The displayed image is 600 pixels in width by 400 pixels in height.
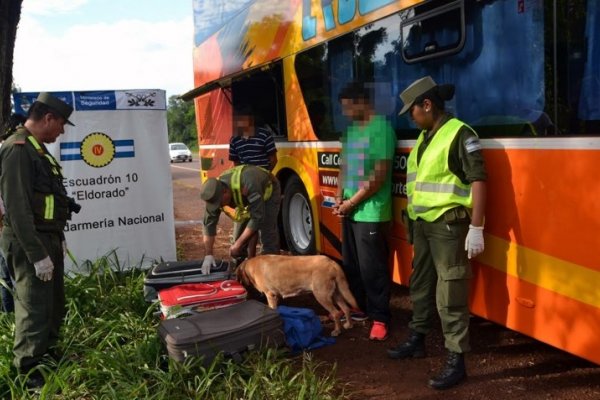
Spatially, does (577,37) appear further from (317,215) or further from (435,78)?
(317,215)

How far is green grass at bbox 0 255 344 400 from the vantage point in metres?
3.27

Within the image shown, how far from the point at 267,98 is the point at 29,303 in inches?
153

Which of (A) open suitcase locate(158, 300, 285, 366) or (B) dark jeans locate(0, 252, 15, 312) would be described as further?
(B) dark jeans locate(0, 252, 15, 312)

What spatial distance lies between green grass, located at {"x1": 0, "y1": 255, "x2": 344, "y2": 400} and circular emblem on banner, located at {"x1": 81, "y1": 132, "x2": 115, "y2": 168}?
1.90 meters

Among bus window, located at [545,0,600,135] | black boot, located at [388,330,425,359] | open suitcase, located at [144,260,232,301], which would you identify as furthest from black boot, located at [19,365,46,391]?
bus window, located at [545,0,600,135]

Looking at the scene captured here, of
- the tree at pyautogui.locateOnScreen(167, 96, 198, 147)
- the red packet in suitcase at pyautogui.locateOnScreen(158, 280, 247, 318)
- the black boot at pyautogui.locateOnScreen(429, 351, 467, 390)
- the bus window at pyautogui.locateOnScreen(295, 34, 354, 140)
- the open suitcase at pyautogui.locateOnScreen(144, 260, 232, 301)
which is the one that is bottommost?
the black boot at pyautogui.locateOnScreen(429, 351, 467, 390)

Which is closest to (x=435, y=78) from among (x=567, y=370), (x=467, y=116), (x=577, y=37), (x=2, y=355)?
(x=467, y=116)

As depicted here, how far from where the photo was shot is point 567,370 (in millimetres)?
3631

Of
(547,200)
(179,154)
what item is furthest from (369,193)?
(179,154)

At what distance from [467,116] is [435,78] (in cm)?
40

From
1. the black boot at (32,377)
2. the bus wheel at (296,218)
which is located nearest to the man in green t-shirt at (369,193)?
the bus wheel at (296,218)

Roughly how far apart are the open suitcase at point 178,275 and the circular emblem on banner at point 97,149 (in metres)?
1.66

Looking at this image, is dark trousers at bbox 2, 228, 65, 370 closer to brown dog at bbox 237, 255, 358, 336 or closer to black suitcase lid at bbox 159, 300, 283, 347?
black suitcase lid at bbox 159, 300, 283, 347

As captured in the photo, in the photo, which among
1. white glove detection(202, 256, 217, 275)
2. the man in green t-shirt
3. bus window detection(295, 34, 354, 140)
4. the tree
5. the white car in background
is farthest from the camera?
the tree
